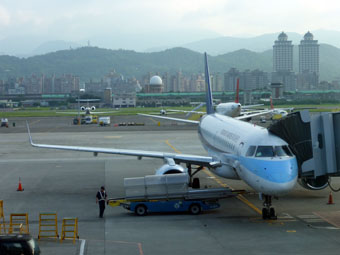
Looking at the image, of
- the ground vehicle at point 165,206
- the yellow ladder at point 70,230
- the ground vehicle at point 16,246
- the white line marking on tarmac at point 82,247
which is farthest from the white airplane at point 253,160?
the ground vehicle at point 16,246

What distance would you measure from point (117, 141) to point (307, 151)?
155ft

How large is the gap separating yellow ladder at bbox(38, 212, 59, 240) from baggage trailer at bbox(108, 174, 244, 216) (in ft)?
12.2

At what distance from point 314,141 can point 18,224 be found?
49.5 ft

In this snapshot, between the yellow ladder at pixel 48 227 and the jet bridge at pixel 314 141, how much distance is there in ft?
39.3

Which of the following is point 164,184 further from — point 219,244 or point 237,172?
point 219,244

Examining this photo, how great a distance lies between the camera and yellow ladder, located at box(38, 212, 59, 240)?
25650mm

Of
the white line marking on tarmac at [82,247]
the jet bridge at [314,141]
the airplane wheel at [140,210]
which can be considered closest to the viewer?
the white line marking on tarmac at [82,247]

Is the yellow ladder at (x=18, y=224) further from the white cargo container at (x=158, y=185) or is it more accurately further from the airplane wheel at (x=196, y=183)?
the airplane wheel at (x=196, y=183)

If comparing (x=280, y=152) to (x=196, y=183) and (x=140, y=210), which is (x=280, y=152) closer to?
(x=140, y=210)

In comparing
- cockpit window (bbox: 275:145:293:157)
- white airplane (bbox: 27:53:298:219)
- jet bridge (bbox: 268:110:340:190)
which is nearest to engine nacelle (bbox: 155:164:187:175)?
white airplane (bbox: 27:53:298:219)

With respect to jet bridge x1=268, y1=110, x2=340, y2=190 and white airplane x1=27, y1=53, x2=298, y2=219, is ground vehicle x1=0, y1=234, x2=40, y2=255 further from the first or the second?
jet bridge x1=268, y1=110, x2=340, y2=190

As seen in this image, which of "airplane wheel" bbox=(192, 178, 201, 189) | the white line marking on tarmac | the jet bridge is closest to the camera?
the white line marking on tarmac

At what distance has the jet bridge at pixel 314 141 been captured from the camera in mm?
27406

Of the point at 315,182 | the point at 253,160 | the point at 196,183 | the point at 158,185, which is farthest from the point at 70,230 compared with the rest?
the point at 196,183
